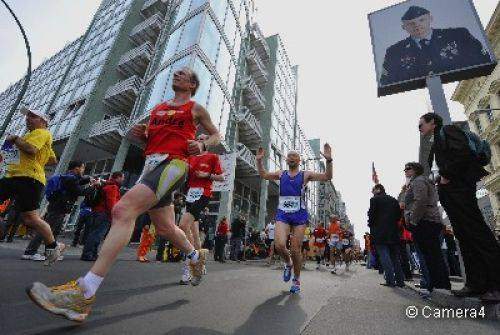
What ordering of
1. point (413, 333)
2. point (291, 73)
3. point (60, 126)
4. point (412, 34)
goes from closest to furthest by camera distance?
point (413, 333) → point (412, 34) → point (60, 126) → point (291, 73)

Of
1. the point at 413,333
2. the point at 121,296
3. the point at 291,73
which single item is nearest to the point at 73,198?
the point at 121,296

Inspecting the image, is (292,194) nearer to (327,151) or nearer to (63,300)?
(327,151)

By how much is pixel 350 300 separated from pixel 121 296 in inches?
103

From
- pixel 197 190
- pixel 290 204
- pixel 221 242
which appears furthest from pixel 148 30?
pixel 290 204

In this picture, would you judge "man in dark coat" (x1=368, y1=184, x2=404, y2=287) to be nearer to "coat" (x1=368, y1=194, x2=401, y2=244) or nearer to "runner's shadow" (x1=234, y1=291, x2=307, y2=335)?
"coat" (x1=368, y1=194, x2=401, y2=244)

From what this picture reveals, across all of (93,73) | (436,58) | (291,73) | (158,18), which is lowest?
(436,58)

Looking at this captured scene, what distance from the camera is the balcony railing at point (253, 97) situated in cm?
2555

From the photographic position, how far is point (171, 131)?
265 cm

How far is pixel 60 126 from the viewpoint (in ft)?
76.2

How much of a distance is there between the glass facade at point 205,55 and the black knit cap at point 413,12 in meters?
11.5

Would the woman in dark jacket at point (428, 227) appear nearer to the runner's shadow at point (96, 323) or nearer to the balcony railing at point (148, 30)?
the runner's shadow at point (96, 323)

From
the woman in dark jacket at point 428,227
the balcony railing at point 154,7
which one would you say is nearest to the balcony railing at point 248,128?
the balcony railing at point 154,7

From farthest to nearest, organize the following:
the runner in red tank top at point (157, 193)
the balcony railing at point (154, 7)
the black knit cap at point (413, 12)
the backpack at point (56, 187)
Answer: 1. the balcony railing at point (154, 7)
2. the black knit cap at point (413, 12)
3. the backpack at point (56, 187)
4. the runner in red tank top at point (157, 193)

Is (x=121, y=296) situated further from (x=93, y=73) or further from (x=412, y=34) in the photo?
(x=93, y=73)
